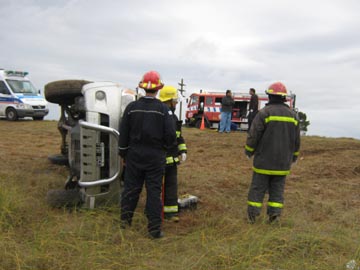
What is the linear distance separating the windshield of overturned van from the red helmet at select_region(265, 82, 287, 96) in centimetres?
1504

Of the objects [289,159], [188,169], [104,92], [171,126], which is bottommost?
[188,169]

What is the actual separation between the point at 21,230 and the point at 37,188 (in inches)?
54.5

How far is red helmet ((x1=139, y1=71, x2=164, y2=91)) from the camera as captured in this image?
145 inches

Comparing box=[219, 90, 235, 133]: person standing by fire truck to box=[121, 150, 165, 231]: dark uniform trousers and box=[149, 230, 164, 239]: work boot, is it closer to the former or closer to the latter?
box=[121, 150, 165, 231]: dark uniform trousers

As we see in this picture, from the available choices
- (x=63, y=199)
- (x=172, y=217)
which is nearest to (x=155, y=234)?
(x=172, y=217)

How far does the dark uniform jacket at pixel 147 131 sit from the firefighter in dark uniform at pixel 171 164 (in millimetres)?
510

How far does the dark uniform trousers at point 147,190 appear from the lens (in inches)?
141

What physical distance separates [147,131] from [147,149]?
0.17 meters

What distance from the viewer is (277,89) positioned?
410cm

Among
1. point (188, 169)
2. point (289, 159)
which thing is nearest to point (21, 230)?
point (289, 159)

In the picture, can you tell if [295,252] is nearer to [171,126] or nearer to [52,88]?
[171,126]

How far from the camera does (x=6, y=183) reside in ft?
15.3

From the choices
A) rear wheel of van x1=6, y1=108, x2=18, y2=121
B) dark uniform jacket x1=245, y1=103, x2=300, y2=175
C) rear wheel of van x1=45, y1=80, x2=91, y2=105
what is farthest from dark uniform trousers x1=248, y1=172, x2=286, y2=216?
rear wheel of van x1=6, y1=108, x2=18, y2=121

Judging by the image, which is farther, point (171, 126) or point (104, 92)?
point (104, 92)
